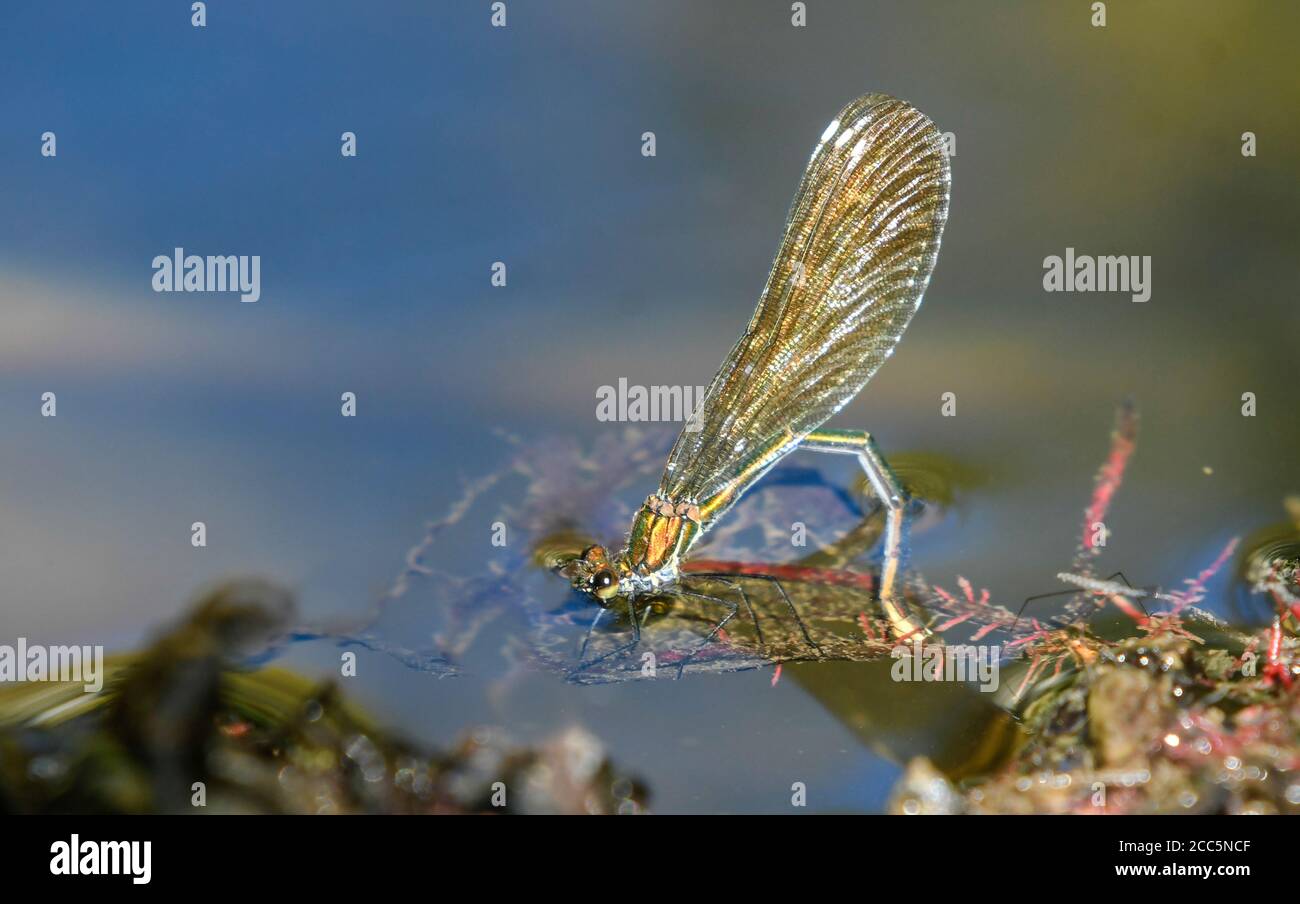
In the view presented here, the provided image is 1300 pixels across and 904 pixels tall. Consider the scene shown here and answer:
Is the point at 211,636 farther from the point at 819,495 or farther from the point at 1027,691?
→ the point at 1027,691

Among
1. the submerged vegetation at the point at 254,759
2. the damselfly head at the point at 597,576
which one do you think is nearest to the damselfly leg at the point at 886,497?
the damselfly head at the point at 597,576

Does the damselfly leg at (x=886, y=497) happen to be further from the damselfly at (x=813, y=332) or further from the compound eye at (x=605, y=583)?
the compound eye at (x=605, y=583)

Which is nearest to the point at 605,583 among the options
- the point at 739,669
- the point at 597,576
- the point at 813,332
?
the point at 597,576

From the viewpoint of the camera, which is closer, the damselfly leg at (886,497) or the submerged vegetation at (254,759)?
the submerged vegetation at (254,759)

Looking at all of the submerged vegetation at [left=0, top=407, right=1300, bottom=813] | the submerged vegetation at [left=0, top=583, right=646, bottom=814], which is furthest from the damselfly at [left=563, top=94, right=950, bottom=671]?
the submerged vegetation at [left=0, top=583, right=646, bottom=814]

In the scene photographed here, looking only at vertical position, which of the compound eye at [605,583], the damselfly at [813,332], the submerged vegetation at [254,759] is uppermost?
the damselfly at [813,332]

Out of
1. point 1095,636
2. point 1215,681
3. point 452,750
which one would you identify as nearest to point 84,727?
point 452,750
